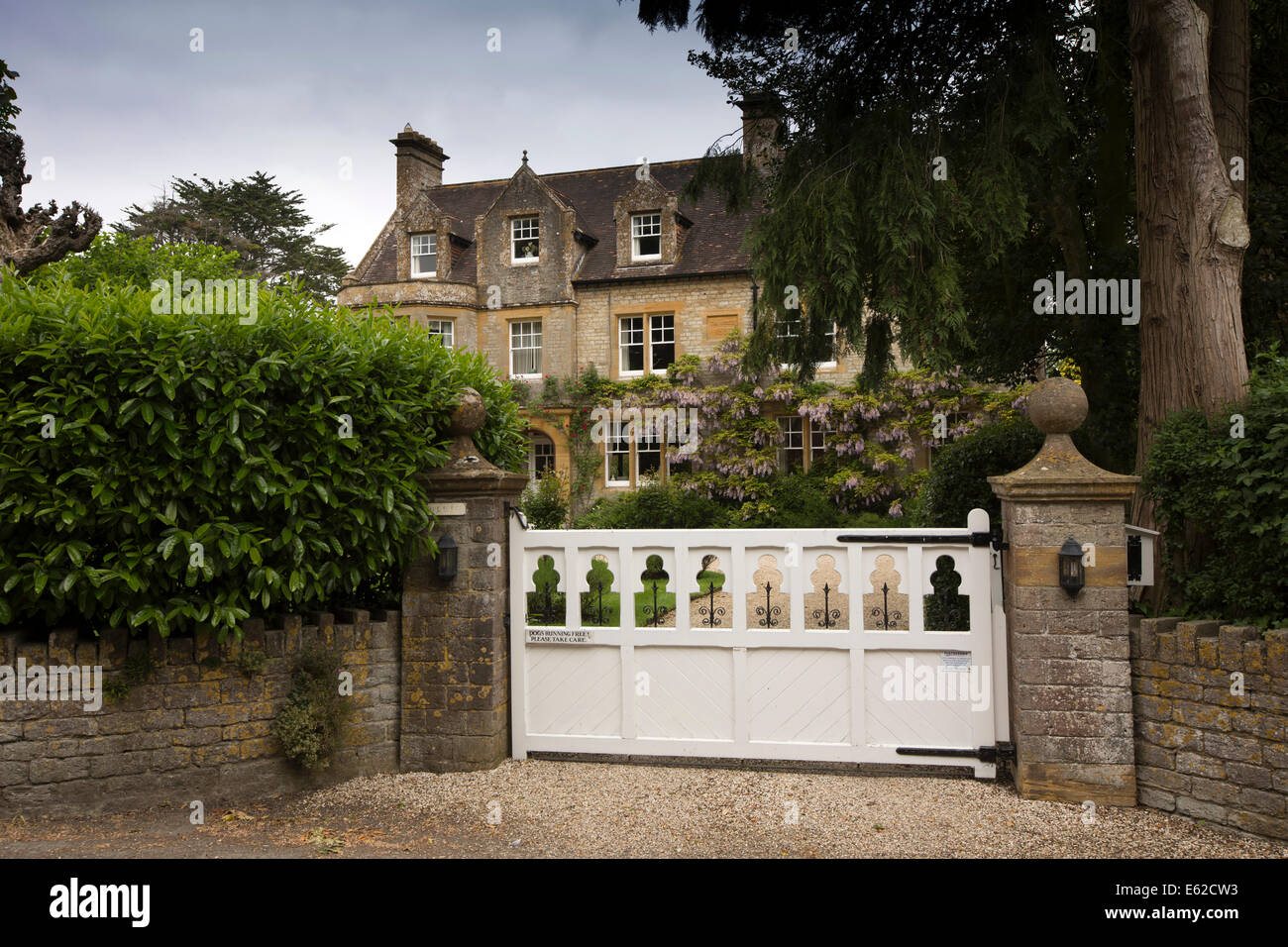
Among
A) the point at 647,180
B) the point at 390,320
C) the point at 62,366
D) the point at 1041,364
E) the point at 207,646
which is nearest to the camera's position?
the point at 62,366

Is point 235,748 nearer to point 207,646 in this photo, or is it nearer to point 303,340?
point 207,646

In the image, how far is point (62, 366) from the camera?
4703mm

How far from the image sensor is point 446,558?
5766 millimetres

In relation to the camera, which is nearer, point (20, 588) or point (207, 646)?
point (20, 588)

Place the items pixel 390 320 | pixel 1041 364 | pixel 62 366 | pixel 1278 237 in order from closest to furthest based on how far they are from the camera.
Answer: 1. pixel 62 366
2. pixel 390 320
3. pixel 1278 237
4. pixel 1041 364

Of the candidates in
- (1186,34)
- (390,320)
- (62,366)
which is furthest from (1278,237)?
(62,366)

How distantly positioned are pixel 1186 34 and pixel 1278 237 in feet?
12.0

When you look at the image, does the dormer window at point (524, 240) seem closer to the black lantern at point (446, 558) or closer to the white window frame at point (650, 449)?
the white window frame at point (650, 449)

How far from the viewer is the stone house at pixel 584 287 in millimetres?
22953

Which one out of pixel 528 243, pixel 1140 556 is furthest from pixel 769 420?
pixel 1140 556

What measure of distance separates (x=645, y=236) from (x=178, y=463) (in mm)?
20360

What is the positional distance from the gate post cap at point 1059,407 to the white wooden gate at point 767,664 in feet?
2.23

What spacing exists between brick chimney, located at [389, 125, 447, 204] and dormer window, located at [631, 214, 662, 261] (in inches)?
304

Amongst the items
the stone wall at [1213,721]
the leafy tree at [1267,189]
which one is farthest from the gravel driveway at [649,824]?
the leafy tree at [1267,189]
